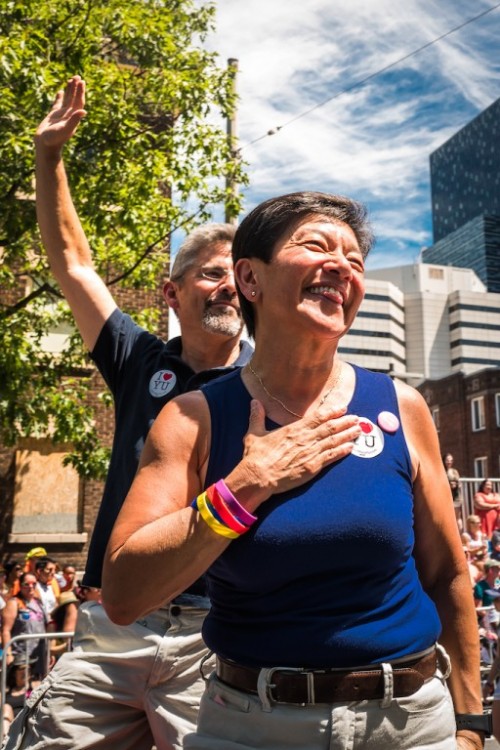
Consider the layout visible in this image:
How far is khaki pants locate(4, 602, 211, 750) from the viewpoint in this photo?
264 centimetres

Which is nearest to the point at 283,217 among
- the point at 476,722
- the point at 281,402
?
the point at 281,402

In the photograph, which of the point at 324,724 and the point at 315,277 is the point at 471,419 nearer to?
the point at 315,277

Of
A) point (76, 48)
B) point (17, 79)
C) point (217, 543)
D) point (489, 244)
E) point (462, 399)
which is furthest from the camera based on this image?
point (489, 244)

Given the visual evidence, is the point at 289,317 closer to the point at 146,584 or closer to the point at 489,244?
the point at 146,584

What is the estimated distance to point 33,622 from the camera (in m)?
10.0

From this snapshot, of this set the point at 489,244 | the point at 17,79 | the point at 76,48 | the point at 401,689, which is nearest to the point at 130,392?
the point at 401,689

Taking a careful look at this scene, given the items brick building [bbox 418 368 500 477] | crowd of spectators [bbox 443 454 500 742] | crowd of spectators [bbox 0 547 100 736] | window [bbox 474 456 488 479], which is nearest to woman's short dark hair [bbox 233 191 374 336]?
crowd of spectators [bbox 0 547 100 736]

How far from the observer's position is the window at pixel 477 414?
58219mm

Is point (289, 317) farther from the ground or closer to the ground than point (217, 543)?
farther from the ground

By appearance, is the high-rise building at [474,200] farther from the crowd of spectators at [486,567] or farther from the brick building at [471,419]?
the crowd of spectators at [486,567]

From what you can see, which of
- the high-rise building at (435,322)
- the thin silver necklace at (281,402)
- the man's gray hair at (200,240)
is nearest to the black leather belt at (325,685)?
the thin silver necklace at (281,402)

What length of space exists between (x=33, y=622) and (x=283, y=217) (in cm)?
907

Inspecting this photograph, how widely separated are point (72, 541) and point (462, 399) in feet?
158

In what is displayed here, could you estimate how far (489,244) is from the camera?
175 m
